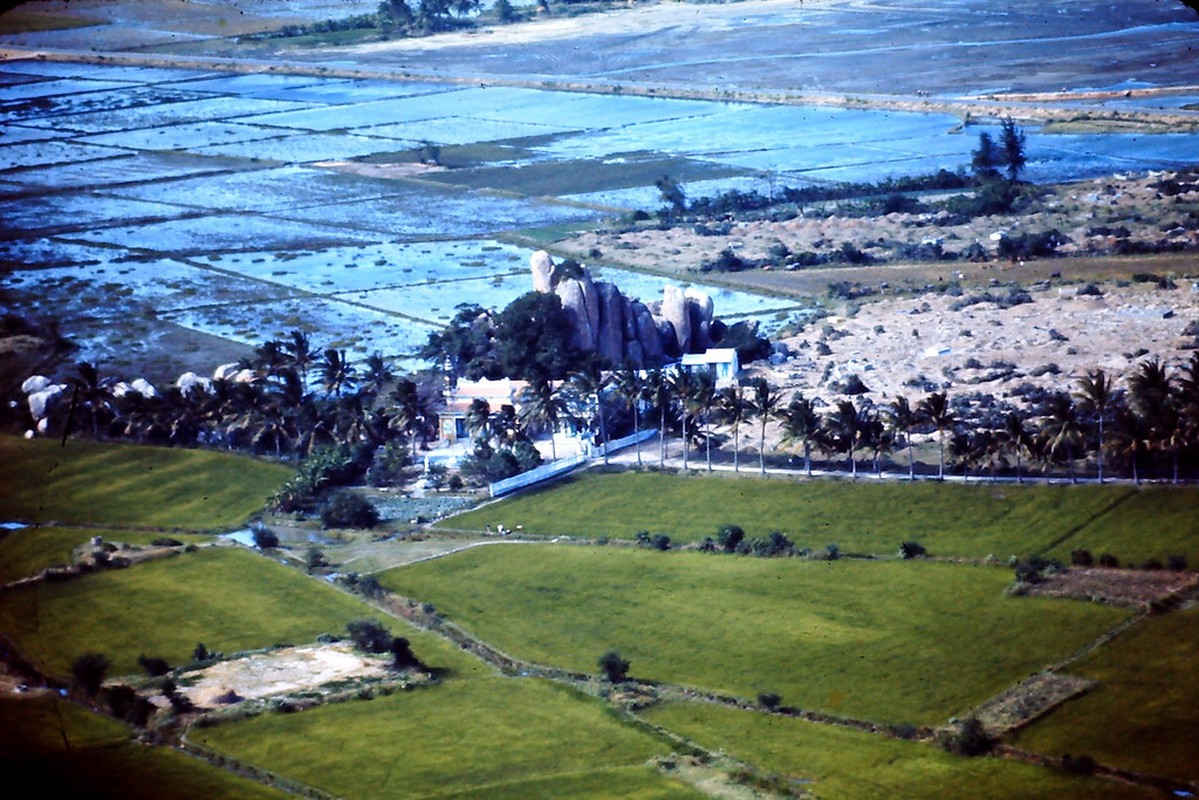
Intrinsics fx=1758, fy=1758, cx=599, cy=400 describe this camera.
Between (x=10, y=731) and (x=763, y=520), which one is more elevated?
(x=10, y=731)

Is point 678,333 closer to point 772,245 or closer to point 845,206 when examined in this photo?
point 772,245

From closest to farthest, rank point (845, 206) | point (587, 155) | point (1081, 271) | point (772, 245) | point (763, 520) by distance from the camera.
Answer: point (763, 520)
point (1081, 271)
point (772, 245)
point (845, 206)
point (587, 155)

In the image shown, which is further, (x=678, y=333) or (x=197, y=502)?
(x=678, y=333)

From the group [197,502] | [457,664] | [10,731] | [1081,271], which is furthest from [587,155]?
[10,731]

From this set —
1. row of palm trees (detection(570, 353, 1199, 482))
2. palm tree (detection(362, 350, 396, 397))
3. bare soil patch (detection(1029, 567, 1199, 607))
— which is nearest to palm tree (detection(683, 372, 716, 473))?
row of palm trees (detection(570, 353, 1199, 482))

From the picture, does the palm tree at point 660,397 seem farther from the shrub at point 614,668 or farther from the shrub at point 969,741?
the shrub at point 969,741

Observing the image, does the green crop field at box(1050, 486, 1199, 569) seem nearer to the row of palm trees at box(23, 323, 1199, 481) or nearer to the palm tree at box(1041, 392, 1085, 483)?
the row of palm trees at box(23, 323, 1199, 481)

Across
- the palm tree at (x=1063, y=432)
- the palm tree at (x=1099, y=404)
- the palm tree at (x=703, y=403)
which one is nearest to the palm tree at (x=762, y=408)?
the palm tree at (x=703, y=403)
